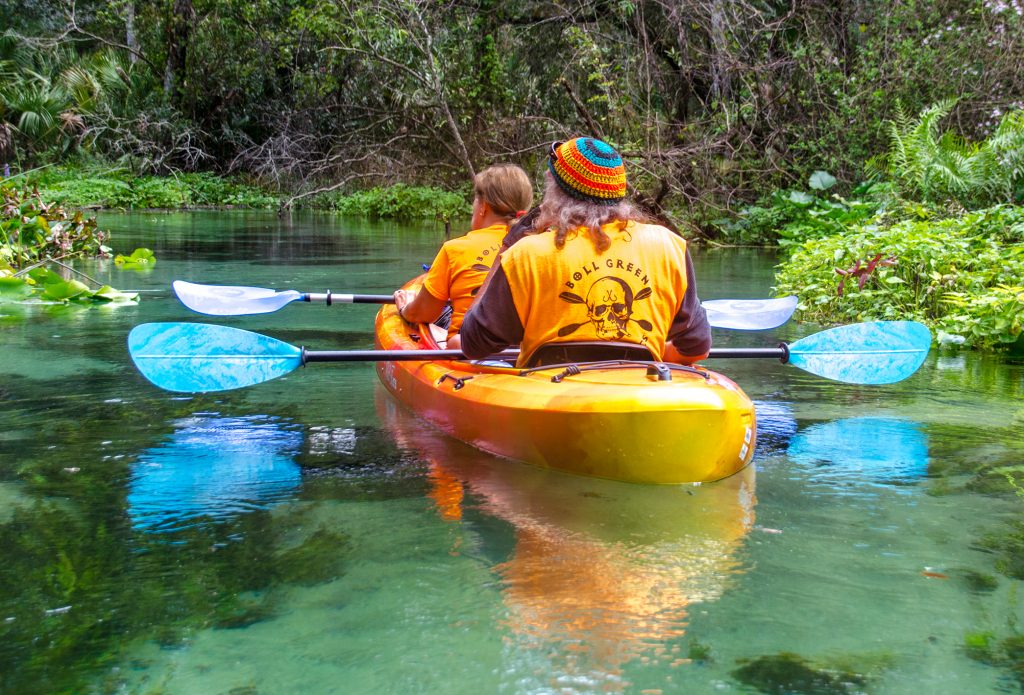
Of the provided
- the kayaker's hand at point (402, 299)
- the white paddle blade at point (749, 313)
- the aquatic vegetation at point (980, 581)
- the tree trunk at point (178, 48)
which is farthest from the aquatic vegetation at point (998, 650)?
the tree trunk at point (178, 48)

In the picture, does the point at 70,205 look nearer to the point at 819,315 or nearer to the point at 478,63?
the point at 478,63

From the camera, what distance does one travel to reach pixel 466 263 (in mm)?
4887

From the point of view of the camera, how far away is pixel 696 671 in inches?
99.9

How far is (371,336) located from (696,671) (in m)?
5.40

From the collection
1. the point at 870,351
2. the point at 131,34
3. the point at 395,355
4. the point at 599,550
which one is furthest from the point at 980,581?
the point at 131,34

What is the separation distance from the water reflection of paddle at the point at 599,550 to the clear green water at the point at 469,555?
0.4 inches

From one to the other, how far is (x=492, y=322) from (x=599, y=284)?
0.45 meters

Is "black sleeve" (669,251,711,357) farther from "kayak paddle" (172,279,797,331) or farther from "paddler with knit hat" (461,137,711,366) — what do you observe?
"kayak paddle" (172,279,797,331)

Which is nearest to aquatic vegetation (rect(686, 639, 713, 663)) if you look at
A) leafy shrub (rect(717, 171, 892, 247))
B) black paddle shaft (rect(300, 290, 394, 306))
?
black paddle shaft (rect(300, 290, 394, 306))

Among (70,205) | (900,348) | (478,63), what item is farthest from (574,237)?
(70,205)

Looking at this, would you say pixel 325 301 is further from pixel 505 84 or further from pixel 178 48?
pixel 178 48

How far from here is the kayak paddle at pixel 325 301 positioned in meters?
6.25

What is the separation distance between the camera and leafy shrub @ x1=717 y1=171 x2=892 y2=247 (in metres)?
12.3

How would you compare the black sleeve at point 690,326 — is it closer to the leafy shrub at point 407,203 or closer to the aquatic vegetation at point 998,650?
the aquatic vegetation at point 998,650
